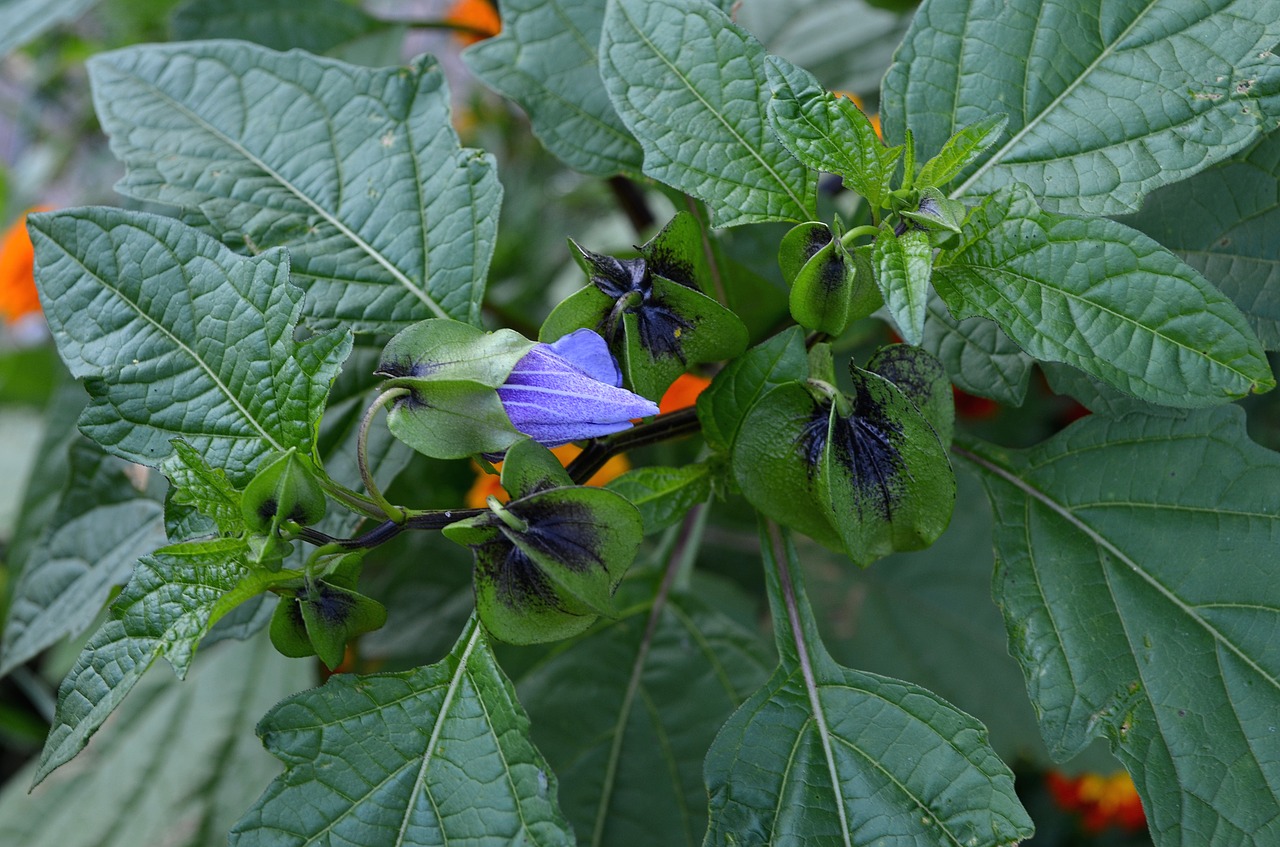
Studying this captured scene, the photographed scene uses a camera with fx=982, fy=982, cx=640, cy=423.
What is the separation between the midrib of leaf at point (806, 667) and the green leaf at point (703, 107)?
9.6 inches

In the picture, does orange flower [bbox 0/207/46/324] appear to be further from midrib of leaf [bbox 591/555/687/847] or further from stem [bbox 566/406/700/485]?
stem [bbox 566/406/700/485]

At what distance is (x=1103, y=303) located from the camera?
0.55 m

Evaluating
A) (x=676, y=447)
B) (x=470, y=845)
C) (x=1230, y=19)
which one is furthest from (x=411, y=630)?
(x=1230, y=19)

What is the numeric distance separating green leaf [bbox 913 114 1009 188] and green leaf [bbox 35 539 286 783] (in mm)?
464

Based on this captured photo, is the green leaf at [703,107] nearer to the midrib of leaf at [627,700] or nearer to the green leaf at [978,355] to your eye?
the green leaf at [978,355]

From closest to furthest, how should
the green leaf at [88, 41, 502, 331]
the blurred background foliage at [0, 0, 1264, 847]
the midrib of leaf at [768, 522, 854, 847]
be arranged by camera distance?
the midrib of leaf at [768, 522, 854, 847], the green leaf at [88, 41, 502, 331], the blurred background foliage at [0, 0, 1264, 847]

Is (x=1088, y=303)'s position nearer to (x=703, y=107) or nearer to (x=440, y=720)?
(x=703, y=107)

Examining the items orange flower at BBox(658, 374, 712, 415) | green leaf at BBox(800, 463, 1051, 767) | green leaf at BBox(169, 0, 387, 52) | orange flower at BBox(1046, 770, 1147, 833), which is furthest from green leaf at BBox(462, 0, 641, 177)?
orange flower at BBox(1046, 770, 1147, 833)

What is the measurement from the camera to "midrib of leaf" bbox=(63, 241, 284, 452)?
0.60 metres

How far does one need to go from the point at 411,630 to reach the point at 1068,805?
0.95 m

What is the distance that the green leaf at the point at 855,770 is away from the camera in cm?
59

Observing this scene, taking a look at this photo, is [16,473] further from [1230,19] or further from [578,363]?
[1230,19]

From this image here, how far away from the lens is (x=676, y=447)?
3.90ft

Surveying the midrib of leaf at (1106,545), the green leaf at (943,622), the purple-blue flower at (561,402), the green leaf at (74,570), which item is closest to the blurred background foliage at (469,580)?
the green leaf at (943,622)
